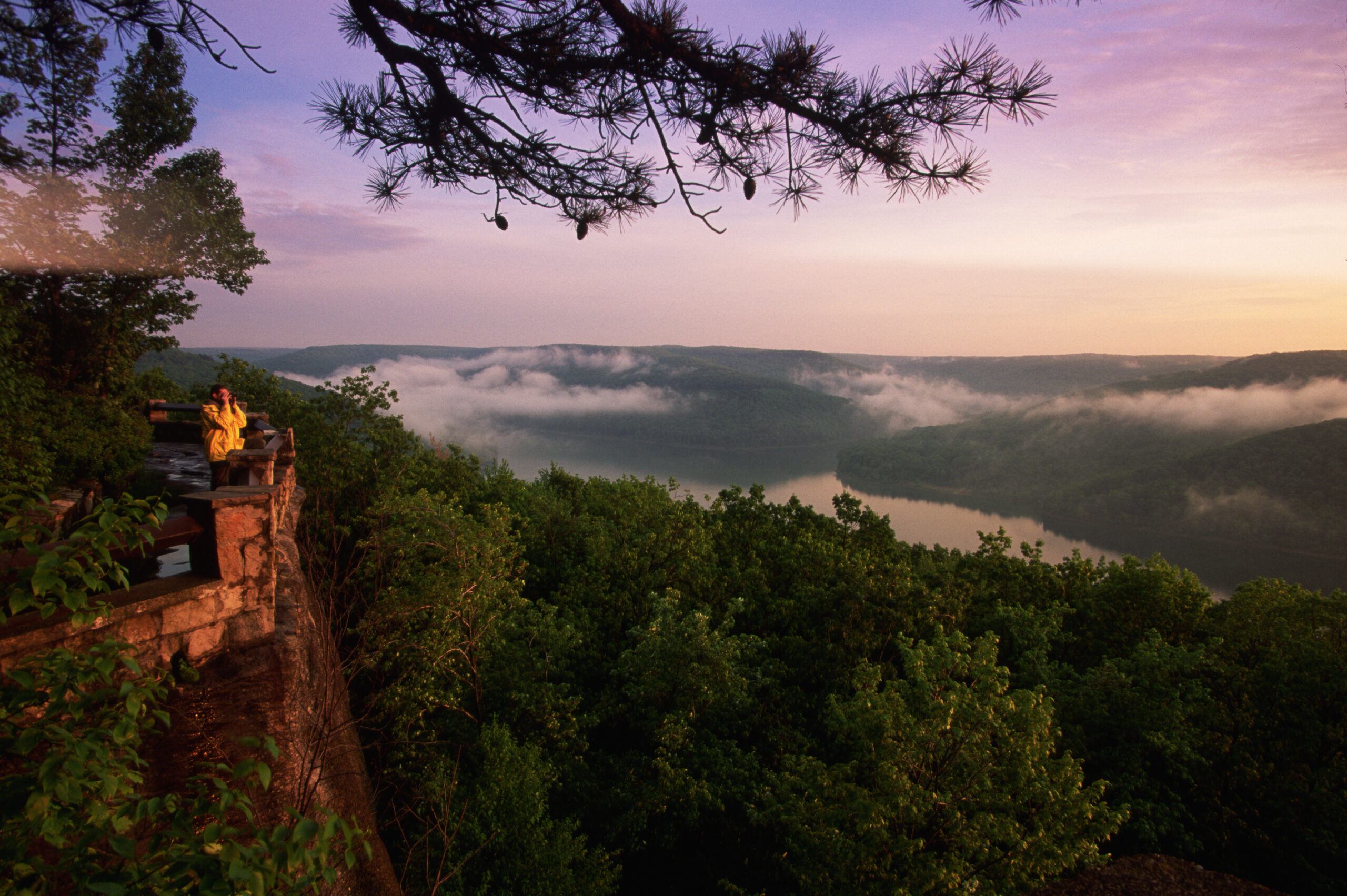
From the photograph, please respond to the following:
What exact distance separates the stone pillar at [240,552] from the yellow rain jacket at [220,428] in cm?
371

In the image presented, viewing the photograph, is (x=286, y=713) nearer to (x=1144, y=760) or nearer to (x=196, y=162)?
(x=196, y=162)

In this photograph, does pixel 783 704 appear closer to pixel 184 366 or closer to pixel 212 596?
pixel 212 596

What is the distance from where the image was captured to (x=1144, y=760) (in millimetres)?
14953

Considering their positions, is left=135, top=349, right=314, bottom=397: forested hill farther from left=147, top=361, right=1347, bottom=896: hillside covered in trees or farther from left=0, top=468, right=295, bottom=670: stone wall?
left=0, top=468, right=295, bottom=670: stone wall

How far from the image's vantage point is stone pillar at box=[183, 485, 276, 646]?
215 inches

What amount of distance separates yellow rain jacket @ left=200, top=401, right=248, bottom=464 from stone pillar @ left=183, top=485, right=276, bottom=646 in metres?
3.71

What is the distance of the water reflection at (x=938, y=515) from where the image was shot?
88.7 meters

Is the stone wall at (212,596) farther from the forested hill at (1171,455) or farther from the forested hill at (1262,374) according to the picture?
the forested hill at (1262,374)

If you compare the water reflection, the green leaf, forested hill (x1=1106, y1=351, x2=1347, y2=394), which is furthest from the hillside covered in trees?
forested hill (x1=1106, y1=351, x2=1347, y2=394)

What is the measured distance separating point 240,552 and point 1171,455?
176152 mm

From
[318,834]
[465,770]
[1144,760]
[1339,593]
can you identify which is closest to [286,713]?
[318,834]

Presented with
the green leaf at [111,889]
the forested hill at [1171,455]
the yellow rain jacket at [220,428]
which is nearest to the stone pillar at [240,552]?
the yellow rain jacket at [220,428]

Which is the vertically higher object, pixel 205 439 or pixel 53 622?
pixel 205 439

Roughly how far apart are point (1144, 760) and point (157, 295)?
26674mm
